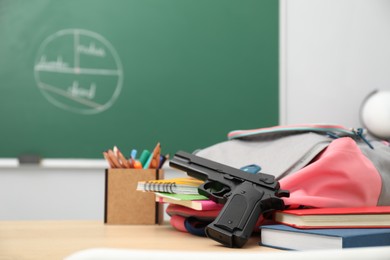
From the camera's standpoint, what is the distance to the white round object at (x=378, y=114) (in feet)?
8.72

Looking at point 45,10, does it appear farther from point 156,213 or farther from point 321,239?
point 321,239

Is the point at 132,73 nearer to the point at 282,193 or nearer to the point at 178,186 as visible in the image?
the point at 178,186

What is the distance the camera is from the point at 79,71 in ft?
8.46

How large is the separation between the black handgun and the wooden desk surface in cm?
3

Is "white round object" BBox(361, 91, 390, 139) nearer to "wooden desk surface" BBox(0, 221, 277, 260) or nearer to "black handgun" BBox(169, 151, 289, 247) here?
"wooden desk surface" BBox(0, 221, 277, 260)

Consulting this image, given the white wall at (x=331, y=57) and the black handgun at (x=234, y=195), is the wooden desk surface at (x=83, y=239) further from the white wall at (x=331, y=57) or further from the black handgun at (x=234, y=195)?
the white wall at (x=331, y=57)

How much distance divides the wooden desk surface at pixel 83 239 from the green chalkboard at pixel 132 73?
135 cm

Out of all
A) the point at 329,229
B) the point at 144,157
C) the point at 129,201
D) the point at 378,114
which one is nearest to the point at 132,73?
the point at 378,114

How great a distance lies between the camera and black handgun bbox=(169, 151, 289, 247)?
0.83m

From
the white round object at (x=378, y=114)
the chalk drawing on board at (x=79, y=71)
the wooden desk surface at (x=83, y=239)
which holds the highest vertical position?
the chalk drawing on board at (x=79, y=71)

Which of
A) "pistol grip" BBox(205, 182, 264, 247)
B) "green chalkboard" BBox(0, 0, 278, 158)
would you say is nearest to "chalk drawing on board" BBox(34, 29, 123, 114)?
"green chalkboard" BBox(0, 0, 278, 158)

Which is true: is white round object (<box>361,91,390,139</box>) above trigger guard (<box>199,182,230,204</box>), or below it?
above

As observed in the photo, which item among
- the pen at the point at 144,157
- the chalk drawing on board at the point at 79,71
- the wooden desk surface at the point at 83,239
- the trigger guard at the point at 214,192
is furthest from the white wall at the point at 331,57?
the trigger guard at the point at 214,192

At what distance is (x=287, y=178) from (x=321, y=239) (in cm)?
20
